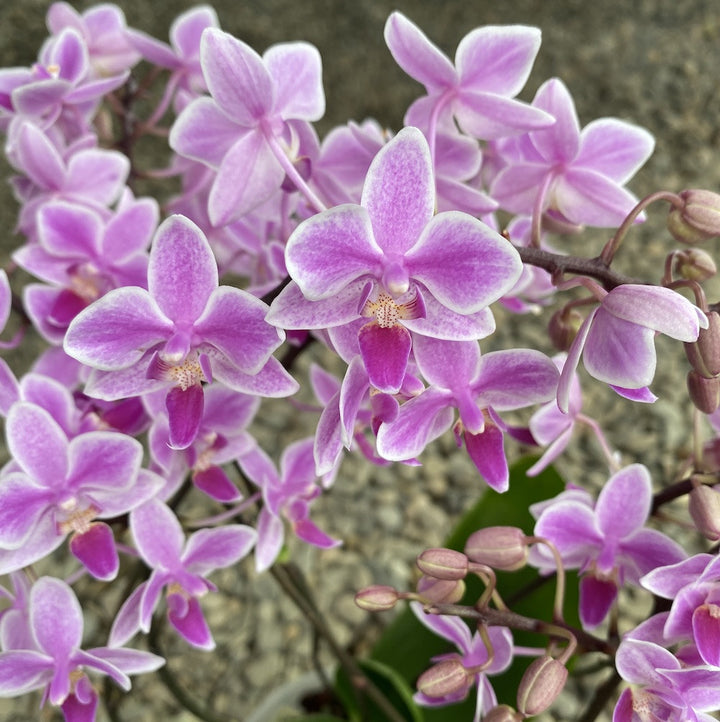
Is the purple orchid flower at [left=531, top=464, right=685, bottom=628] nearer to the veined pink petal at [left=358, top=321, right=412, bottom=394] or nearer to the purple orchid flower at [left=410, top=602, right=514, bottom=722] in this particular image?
the purple orchid flower at [left=410, top=602, right=514, bottom=722]

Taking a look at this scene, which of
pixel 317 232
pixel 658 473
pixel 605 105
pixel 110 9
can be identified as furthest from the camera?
pixel 605 105

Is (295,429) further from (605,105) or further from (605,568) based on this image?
(605,105)

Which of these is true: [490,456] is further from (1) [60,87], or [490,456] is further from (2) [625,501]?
(1) [60,87]

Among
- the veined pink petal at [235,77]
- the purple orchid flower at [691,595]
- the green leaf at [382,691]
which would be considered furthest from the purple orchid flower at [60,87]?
the green leaf at [382,691]

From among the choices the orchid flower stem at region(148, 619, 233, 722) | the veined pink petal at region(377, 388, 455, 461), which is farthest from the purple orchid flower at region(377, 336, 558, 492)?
the orchid flower stem at region(148, 619, 233, 722)

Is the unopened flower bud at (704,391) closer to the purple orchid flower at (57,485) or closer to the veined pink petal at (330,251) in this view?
the veined pink petal at (330,251)

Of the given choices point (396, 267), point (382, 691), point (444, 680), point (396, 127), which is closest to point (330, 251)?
point (396, 267)

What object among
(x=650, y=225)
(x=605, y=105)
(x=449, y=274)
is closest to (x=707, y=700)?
(x=449, y=274)
